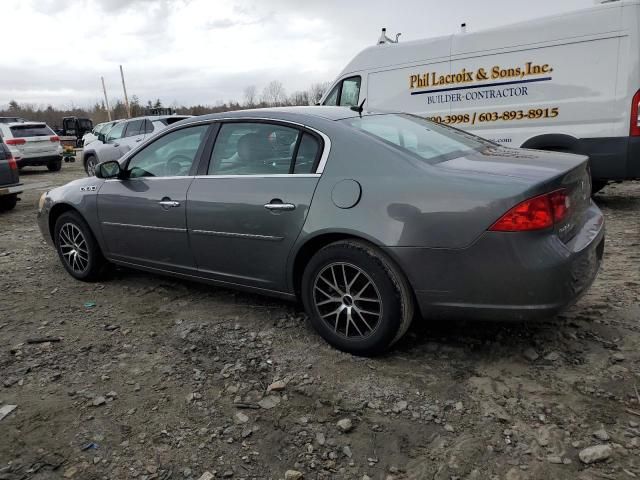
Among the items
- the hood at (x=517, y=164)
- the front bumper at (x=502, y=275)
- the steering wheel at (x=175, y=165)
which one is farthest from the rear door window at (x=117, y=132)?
the front bumper at (x=502, y=275)

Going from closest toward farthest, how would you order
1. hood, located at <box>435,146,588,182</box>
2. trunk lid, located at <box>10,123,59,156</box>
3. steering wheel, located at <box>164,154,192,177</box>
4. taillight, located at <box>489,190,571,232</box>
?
taillight, located at <box>489,190,571,232</box>
hood, located at <box>435,146,588,182</box>
steering wheel, located at <box>164,154,192,177</box>
trunk lid, located at <box>10,123,59,156</box>

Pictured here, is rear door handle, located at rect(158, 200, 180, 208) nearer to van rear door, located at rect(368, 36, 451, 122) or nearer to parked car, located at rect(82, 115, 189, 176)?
van rear door, located at rect(368, 36, 451, 122)

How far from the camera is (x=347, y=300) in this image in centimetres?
297

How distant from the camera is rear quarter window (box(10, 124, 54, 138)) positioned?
50.5 feet

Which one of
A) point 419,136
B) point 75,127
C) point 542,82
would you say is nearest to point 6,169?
point 419,136

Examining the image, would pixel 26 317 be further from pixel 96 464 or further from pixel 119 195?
pixel 96 464

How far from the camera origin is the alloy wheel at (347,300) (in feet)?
9.48

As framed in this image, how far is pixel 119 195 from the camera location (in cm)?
414

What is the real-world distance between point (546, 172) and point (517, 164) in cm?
20

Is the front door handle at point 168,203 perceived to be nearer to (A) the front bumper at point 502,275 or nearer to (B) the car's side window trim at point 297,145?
(B) the car's side window trim at point 297,145

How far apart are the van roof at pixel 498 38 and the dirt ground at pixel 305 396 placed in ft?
11.8

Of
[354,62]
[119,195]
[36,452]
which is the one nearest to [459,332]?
[36,452]

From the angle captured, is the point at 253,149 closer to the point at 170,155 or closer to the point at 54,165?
the point at 170,155

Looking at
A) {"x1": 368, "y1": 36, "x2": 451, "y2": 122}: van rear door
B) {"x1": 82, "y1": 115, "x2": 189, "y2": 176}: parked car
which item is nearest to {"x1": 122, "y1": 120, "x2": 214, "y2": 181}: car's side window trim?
{"x1": 368, "y1": 36, "x2": 451, "y2": 122}: van rear door
